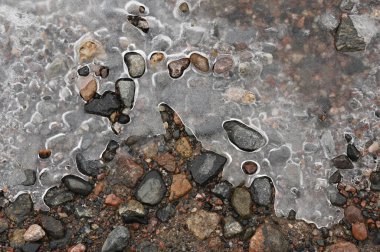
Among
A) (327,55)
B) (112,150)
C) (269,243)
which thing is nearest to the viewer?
(269,243)

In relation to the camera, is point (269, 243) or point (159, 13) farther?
point (159, 13)

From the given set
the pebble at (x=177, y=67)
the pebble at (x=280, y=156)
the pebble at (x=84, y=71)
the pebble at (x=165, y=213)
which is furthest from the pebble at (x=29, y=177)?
the pebble at (x=280, y=156)

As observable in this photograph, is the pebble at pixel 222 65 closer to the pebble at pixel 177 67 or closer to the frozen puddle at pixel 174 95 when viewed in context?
→ the frozen puddle at pixel 174 95

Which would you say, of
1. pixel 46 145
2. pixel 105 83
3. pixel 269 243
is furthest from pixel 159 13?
pixel 269 243

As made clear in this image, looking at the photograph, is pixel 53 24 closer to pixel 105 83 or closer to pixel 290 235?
pixel 105 83

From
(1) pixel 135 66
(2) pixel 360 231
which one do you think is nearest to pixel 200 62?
(1) pixel 135 66

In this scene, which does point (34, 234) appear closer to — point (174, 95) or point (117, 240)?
point (117, 240)

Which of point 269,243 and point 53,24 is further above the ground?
point 53,24
